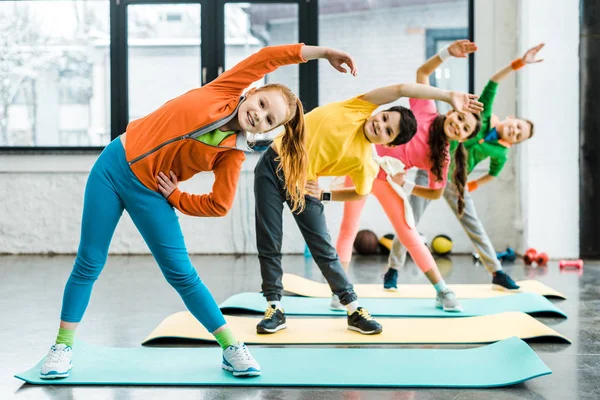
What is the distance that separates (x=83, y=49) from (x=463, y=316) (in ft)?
15.4

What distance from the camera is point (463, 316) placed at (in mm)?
3775

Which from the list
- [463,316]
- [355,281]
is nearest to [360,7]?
[355,281]

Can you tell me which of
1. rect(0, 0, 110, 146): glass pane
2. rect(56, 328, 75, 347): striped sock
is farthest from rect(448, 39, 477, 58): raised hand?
rect(0, 0, 110, 146): glass pane

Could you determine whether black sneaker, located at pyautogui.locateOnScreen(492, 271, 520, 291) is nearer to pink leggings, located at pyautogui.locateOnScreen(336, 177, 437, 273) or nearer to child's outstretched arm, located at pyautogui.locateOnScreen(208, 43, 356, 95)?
pink leggings, located at pyautogui.locateOnScreen(336, 177, 437, 273)

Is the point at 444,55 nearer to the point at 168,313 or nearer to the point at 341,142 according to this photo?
the point at 341,142

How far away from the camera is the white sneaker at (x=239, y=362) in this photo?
255 cm

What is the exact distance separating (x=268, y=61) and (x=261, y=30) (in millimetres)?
4685

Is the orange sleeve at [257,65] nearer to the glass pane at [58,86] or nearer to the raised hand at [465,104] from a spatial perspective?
the raised hand at [465,104]

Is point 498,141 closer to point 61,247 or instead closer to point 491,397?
point 491,397

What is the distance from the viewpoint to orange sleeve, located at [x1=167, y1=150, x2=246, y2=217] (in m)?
2.50

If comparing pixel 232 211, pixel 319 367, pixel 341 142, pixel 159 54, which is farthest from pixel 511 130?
pixel 159 54

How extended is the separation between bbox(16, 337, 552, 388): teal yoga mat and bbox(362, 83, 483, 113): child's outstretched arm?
0.91 meters

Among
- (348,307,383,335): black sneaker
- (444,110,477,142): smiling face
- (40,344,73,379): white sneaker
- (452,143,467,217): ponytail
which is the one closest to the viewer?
(40,344,73,379): white sneaker

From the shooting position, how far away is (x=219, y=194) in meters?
2.50
